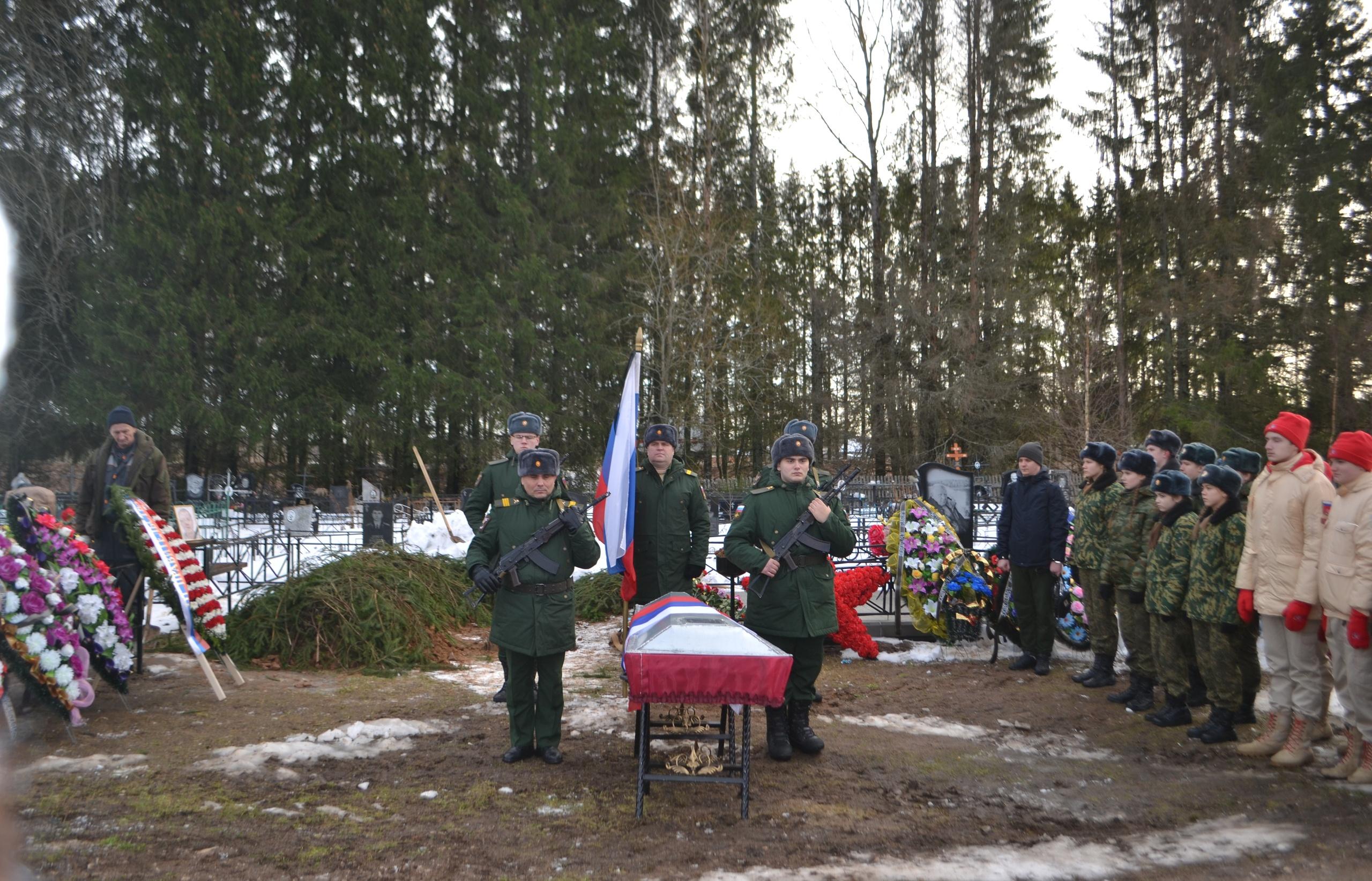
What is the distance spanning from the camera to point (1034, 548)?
8062 millimetres

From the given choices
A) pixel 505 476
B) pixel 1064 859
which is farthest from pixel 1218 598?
pixel 505 476

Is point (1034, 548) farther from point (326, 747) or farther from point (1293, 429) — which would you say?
point (326, 747)

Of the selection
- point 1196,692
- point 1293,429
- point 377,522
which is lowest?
point 1196,692

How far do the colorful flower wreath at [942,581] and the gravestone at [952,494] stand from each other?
3.05 ft

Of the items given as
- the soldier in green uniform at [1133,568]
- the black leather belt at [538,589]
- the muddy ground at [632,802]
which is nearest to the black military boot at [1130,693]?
the soldier in green uniform at [1133,568]

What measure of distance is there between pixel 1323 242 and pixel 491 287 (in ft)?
67.9

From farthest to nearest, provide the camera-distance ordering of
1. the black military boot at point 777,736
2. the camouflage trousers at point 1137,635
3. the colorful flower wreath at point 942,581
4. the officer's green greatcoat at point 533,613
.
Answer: the colorful flower wreath at point 942,581 → the camouflage trousers at point 1137,635 → the black military boot at point 777,736 → the officer's green greatcoat at point 533,613

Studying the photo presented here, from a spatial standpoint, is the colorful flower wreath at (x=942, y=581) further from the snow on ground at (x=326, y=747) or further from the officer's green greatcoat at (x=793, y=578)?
the snow on ground at (x=326, y=747)

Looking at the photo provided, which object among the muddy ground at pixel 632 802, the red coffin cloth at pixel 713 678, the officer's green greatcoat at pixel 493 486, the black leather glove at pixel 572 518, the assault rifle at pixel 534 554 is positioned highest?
the officer's green greatcoat at pixel 493 486

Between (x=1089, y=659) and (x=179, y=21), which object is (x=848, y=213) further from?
(x=1089, y=659)

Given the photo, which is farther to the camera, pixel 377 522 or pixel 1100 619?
pixel 377 522

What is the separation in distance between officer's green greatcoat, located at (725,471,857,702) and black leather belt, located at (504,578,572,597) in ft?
3.37

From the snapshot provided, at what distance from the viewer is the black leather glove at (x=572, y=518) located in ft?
17.9

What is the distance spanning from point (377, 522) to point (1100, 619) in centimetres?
968
